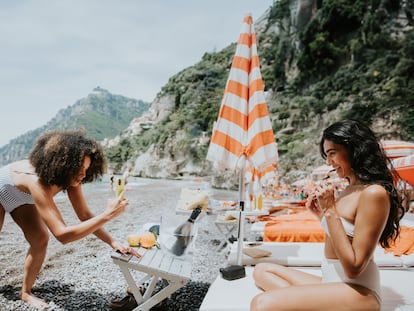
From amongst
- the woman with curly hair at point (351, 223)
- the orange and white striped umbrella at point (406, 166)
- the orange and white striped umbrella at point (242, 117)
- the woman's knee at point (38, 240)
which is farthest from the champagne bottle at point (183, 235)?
the orange and white striped umbrella at point (406, 166)

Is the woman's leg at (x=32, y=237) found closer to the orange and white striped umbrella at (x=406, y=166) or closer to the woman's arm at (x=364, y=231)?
the woman's arm at (x=364, y=231)

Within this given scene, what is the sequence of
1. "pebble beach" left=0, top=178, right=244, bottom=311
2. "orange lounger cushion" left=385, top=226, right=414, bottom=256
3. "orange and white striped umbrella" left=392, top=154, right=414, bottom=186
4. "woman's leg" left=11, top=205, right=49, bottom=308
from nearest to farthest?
"woman's leg" left=11, top=205, right=49, bottom=308
"pebble beach" left=0, top=178, right=244, bottom=311
"orange lounger cushion" left=385, top=226, right=414, bottom=256
"orange and white striped umbrella" left=392, top=154, right=414, bottom=186

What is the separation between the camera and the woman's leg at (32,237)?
2.71 m

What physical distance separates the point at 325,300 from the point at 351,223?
0.40 metres

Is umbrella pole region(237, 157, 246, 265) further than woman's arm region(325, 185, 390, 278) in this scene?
Yes

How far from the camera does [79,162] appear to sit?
7.82 ft

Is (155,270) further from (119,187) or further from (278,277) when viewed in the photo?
(278,277)

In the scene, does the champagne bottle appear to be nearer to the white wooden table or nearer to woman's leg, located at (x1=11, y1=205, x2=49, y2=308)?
the white wooden table

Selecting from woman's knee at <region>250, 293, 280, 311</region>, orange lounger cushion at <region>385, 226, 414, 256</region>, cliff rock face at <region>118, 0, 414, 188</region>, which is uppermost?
cliff rock face at <region>118, 0, 414, 188</region>

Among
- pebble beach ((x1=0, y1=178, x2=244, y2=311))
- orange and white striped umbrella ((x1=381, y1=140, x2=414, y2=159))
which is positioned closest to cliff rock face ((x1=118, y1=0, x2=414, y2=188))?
orange and white striped umbrella ((x1=381, y1=140, x2=414, y2=159))

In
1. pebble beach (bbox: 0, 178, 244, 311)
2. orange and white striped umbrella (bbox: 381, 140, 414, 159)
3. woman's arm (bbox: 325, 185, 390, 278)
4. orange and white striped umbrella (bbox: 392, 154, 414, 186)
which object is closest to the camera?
woman's arm (bbox: 325, 185, 390, 278)

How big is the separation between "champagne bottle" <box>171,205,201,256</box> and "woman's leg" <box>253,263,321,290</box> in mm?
641

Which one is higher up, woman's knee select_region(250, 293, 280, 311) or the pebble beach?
woman's knee select_region(250, 293, 280, 311)

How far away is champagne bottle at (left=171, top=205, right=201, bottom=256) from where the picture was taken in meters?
2.56
